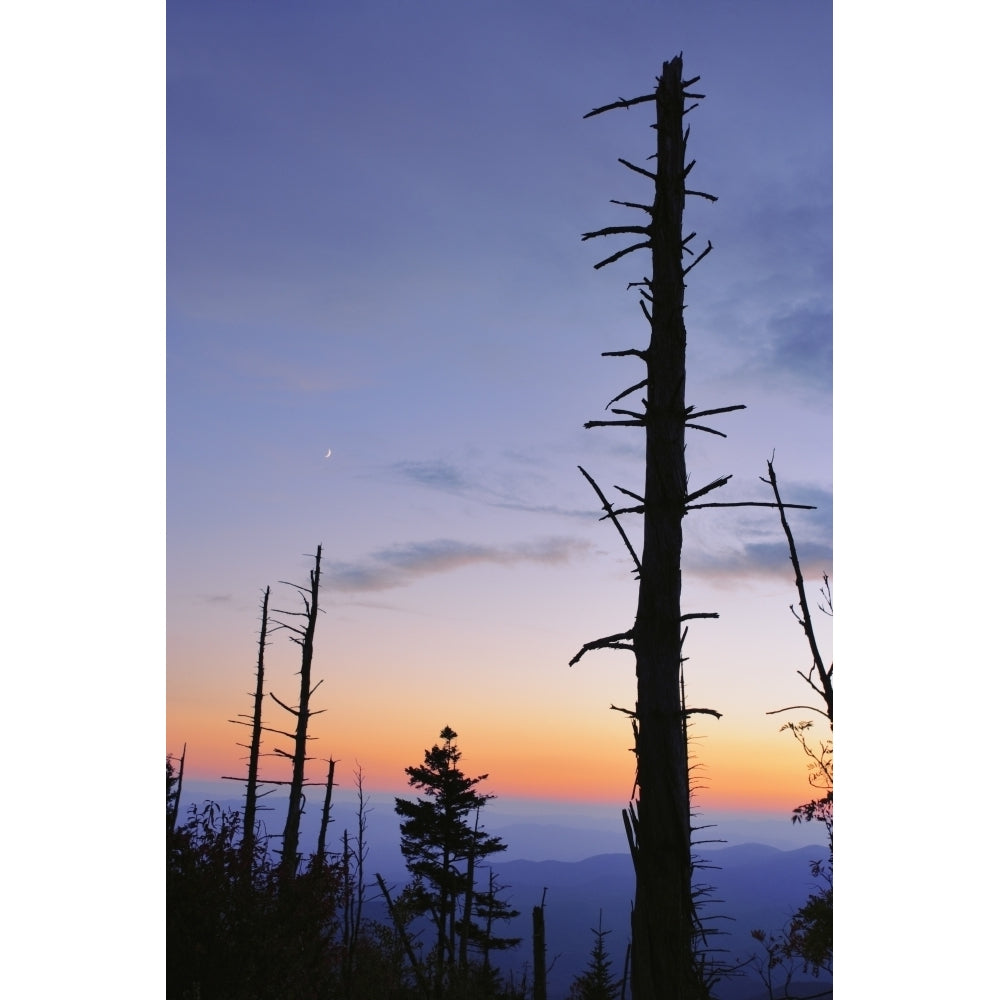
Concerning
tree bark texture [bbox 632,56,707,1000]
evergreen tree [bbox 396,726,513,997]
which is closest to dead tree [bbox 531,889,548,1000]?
tree bark texture [bbox 632,56,707,1000]

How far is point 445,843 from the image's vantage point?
3672 cm

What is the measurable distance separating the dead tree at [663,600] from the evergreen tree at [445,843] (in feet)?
99.7

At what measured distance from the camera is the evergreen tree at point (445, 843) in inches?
1373

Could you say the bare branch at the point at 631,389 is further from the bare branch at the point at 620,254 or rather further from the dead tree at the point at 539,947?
the dead tree at the point at 539,947

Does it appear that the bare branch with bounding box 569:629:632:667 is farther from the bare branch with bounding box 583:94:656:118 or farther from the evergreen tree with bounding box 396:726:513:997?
the evergreen tree with bounding box 396:726:513:997

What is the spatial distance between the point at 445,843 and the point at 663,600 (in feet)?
114

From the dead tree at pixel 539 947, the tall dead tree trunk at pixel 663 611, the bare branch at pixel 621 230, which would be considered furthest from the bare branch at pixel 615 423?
the dead tree at pixel 539 947

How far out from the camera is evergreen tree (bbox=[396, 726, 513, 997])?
34.9 metres

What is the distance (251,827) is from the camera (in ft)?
92.9
